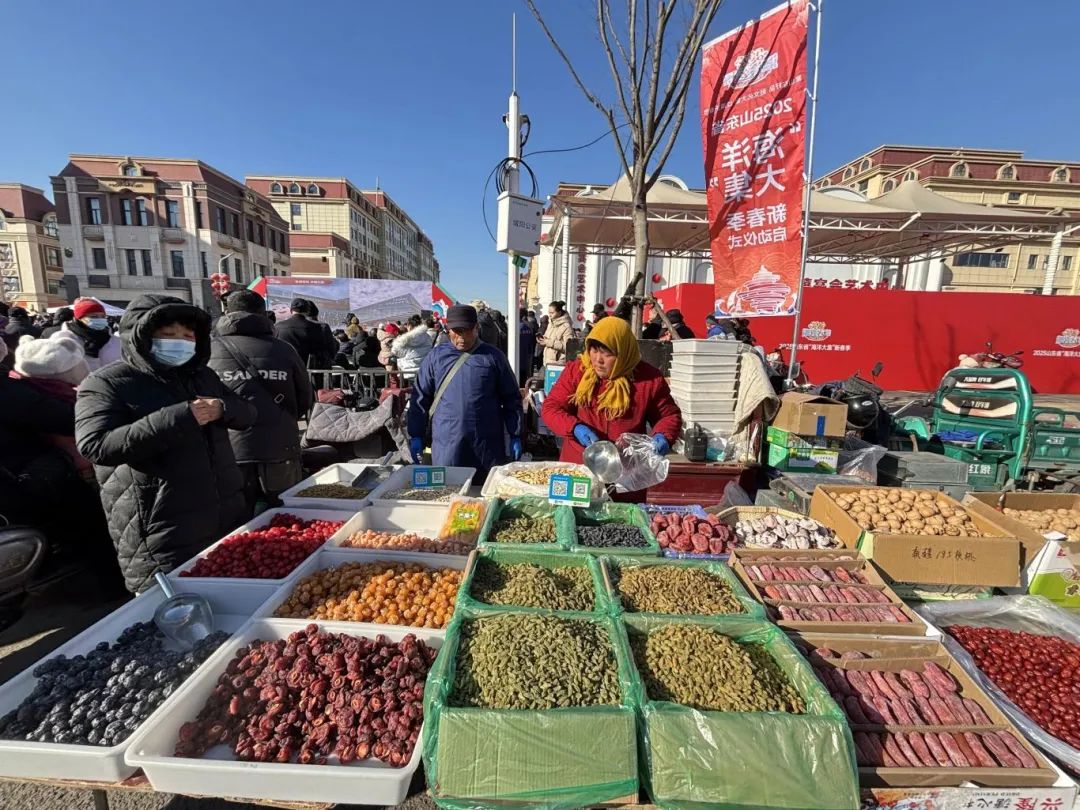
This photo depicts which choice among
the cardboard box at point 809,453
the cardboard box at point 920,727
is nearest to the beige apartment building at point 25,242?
the cardboard box at point 809,453

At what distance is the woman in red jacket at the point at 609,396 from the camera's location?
310 centimetres

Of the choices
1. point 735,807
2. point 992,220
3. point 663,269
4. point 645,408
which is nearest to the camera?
point 735,807

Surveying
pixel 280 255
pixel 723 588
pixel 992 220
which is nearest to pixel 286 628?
pixel 723 588

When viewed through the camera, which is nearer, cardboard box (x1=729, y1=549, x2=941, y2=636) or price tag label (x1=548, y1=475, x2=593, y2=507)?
cardboard box (x1=729, y1=549, x2=941, y2=636)

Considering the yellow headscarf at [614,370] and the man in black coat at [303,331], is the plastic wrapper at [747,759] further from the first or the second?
the man in black coat at [303,331]

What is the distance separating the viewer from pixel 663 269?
23250mm

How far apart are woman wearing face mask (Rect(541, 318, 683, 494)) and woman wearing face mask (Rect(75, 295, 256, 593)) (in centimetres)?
191

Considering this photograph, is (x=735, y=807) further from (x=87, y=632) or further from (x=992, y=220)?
(x=992, y=220)

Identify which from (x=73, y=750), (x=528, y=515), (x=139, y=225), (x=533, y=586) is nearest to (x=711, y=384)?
(x=528, y=515)

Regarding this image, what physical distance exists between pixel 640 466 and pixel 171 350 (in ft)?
8.39

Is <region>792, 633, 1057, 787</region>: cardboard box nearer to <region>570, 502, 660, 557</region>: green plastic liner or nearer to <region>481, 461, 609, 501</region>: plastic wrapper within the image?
<region>570, 502, 660, 557</region>: green plastic liner

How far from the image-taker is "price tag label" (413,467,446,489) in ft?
10.1

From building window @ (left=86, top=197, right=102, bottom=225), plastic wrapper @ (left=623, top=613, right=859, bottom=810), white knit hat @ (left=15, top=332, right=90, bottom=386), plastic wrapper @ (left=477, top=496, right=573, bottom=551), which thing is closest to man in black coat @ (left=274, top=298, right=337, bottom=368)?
white knit hat @ (left=15, top=332, right=90, bottom=386)

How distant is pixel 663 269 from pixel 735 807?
78.7 feet
